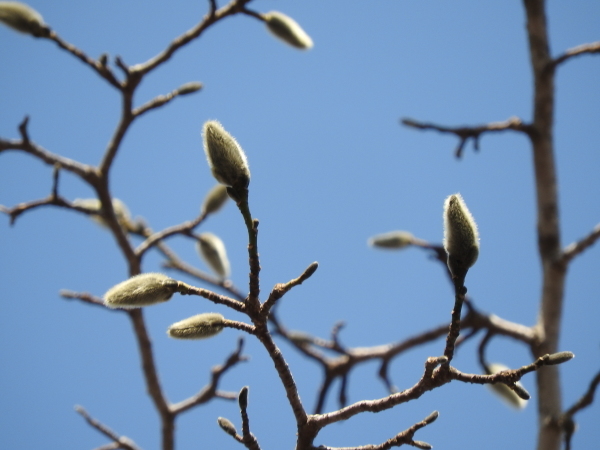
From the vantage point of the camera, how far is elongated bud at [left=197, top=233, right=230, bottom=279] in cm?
376

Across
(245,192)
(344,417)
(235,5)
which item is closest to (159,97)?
(235,5)

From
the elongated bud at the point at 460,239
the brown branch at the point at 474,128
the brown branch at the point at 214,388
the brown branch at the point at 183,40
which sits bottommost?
the brown branch at the point at 214,388

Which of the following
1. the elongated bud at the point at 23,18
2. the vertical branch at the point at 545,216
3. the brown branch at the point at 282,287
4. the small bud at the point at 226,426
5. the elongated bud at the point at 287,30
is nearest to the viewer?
the brown branch at the point at 282,287

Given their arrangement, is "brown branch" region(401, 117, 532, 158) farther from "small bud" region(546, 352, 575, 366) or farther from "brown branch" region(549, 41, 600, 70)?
"small bud" region(546, 352, 575, 366)

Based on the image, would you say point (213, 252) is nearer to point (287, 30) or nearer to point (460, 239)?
point (287, 30)

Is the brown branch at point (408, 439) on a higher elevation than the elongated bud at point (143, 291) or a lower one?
lower

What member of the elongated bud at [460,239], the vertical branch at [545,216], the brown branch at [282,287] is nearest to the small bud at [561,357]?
the elongated bud at [460,239]

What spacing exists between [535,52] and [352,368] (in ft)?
8.36

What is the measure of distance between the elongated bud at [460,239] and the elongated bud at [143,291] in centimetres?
81

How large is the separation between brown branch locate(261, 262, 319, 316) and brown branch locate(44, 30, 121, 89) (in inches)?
89.2

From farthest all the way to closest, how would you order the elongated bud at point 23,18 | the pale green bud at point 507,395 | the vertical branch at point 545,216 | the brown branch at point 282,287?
1. the elongated bud at point 23,18
2. the vertical branch at point 545,216
3. the pale green bud at point 507,395
4. the brown branch at point 282,287

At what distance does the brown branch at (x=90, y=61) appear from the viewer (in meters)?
3.41

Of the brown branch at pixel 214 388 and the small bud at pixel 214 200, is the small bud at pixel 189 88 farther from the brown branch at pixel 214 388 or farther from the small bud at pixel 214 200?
the brown branch at pixel 214 388

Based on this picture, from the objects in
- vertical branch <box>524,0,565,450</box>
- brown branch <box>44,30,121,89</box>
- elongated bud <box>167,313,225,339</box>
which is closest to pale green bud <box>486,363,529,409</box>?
vertical branch <box>524,0,565,450</box>
